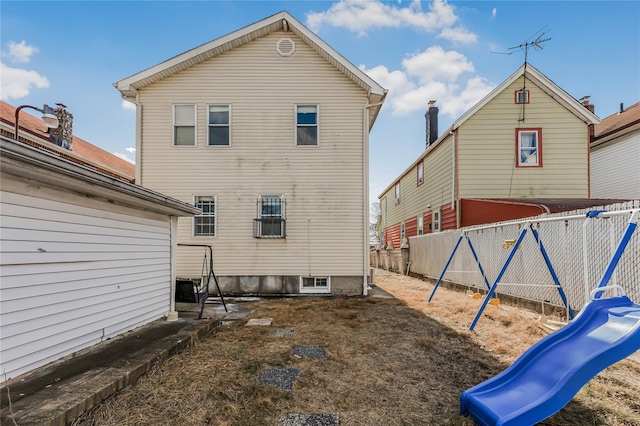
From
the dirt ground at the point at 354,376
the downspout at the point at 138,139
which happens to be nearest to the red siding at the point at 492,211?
the dirt ground at the point at 354,376

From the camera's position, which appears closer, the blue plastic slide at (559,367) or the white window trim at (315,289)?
the blue plastic slide at (559,367)

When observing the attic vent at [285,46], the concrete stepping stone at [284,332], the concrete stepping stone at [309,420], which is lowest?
the concrete stepping stone at [284,332]

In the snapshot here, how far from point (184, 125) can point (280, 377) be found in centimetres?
810

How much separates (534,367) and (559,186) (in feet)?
37.2

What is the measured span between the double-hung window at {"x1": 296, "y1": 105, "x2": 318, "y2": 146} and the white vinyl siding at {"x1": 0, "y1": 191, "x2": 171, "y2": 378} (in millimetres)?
5206

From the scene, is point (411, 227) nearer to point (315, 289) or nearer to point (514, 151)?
point (514, 151)

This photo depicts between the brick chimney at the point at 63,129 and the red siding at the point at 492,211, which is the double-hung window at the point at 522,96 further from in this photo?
the brick chimney at the point at 63,129

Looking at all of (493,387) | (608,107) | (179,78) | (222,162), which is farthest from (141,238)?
(608,107)

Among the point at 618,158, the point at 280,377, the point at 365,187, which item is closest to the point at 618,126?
the point at 618,158

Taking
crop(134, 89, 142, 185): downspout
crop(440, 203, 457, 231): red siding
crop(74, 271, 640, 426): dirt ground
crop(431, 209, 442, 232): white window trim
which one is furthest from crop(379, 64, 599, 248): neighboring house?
crop(134, 89, 142, 185): downspout

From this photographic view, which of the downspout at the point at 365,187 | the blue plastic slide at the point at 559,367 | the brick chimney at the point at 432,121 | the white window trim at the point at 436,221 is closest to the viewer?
the blue plastic slide at the point at 559,367

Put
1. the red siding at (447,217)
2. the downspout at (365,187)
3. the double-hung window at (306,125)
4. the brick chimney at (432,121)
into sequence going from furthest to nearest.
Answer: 1. the brick chimney at (432,121)
2. the red siding at (447,217)
3. the double-hung window at (306,125)
4. the downspout at (365,187)

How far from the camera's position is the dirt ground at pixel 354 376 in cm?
288

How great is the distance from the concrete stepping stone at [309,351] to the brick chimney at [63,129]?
1262 cm
